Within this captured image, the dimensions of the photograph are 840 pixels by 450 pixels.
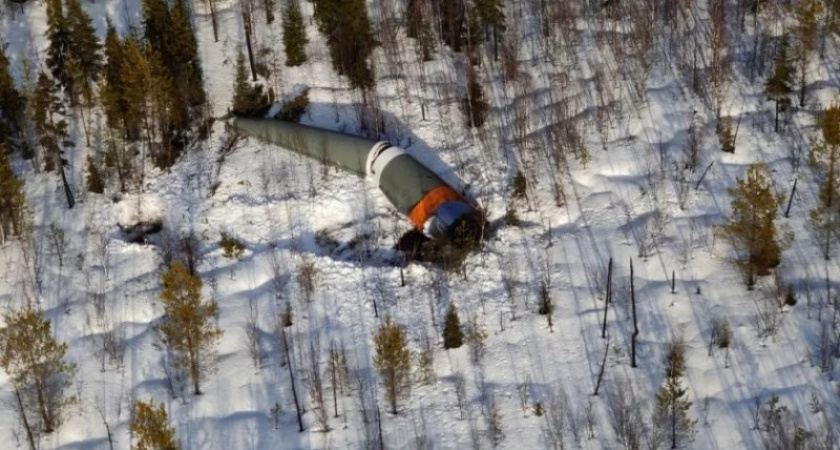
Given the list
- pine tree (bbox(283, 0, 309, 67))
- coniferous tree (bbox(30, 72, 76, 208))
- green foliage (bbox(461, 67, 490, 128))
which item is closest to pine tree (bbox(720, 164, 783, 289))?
green foliage (bbox(461, 67, 490, 128))

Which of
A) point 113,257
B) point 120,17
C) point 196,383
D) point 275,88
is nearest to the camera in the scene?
point 196,383

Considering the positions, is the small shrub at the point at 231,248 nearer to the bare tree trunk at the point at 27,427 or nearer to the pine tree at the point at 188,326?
the pine tree at the point at 188,326

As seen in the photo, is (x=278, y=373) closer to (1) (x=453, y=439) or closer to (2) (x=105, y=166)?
(1) (x=453, y=439)

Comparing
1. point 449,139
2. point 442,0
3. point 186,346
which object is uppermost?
point 442,0

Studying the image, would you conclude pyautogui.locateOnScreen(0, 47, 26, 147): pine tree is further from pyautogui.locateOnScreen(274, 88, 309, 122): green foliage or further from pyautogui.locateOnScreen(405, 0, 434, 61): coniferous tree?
pyautogui.locateOnScreen(405, 0, 434, 61): coniferous tree

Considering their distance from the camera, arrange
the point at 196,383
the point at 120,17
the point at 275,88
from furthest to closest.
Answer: the point at 120,17 < the point at 275,88 < the point at 196,383

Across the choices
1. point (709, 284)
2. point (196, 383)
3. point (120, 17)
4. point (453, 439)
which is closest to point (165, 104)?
point (120, 17)

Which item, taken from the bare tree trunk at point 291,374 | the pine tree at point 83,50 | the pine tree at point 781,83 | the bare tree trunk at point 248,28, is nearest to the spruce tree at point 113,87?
the pine tree at point 83,50
